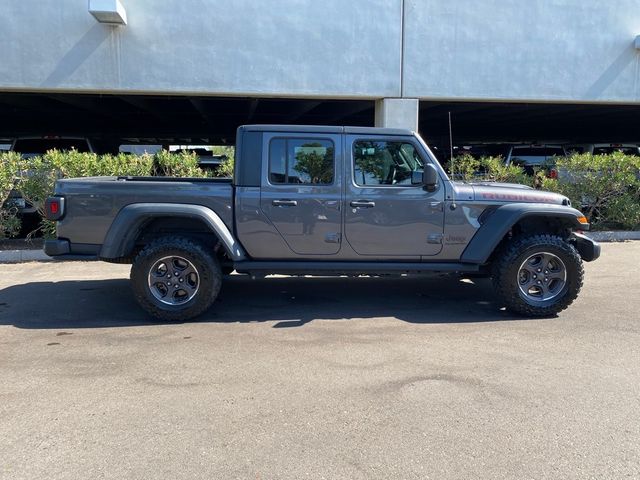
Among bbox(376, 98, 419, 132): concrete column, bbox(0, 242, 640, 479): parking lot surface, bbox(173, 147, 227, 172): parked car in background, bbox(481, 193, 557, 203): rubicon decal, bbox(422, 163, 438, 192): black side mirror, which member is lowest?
bbox(0, 242, 640, 479): parking lot surface

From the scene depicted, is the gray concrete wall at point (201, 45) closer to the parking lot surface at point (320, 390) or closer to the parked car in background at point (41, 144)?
the parked car in background at point (41, 144)

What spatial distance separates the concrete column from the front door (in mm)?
5418

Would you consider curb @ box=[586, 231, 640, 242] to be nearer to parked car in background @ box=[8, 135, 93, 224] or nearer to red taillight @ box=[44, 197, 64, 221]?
red taillight @ box=[44, 197, 64, 221]

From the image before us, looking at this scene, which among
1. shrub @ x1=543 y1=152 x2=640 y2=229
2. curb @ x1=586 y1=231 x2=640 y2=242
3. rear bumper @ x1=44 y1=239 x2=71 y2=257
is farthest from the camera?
shrub @ x1=543 y1=152 x2=640 y2=229

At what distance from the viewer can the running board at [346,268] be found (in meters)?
5.50

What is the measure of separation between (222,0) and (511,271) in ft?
25.6

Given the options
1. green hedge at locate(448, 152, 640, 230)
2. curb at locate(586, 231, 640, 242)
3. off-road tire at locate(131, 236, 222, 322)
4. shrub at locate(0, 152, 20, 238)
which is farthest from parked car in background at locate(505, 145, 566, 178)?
shrub at locate(0, 152, 20, 238)

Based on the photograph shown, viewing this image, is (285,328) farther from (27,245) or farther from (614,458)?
(27,245)

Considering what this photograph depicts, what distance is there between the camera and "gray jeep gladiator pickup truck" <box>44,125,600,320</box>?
5.30 metres

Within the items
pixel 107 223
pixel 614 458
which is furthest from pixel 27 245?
pixel 614 458

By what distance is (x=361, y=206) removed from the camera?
5.42 m

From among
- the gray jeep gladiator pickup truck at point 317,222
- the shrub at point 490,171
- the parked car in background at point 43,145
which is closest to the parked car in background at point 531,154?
the shrub at point 490,171

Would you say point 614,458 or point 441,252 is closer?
point 614,458

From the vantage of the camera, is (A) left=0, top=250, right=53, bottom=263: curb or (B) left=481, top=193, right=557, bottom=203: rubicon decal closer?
(B) left=481, top=193, right=557, bottom=203: rubicon decal
